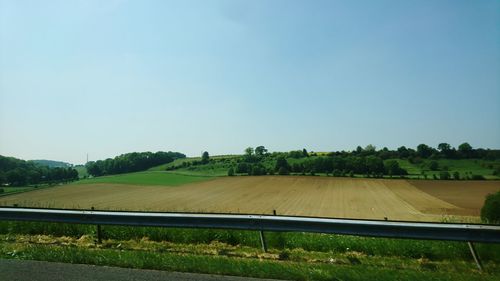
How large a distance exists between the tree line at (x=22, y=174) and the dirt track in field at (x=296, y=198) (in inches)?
87.0

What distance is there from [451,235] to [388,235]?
1.04m

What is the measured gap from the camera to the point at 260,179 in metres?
89.1

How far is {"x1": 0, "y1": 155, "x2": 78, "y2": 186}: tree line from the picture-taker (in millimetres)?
45509

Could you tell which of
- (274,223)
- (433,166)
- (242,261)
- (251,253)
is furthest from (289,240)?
(433,166)

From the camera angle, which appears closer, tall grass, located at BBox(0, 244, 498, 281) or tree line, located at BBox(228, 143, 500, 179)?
tall grass, located at BBox(0, 244, 498, 281)

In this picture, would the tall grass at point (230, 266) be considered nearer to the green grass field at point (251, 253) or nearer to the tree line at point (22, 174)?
the green grass field at point (251, 253)

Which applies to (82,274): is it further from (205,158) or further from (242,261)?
(205,158)

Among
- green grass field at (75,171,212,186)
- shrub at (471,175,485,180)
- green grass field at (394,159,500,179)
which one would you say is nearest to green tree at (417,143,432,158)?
green grass field at (394,159,500,179)

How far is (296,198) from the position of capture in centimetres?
6025

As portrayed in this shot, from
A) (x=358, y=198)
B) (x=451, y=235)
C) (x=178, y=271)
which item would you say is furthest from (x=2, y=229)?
(x=358, y=198)

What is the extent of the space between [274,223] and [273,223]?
2cm

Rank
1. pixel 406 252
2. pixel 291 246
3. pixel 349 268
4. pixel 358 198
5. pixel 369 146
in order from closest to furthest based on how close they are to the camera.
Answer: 1. pixel 349 268
2. pixel 406 252
3. pixel 291 246
4. pixel 358 198
5. pixel 369 146

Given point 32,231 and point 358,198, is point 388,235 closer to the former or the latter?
point 32,231

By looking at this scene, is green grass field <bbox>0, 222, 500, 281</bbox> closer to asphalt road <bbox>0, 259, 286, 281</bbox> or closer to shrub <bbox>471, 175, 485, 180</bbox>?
asphalt road <bbox>0, 259, 286, 281</bbox>
